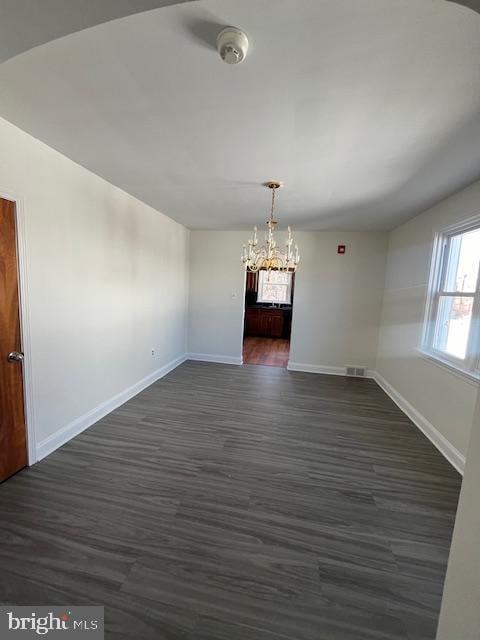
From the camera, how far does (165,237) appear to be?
174 inches

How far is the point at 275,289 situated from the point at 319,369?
4.28 m

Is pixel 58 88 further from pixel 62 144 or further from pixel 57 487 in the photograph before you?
pixel 57 487

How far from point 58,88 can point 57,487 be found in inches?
102

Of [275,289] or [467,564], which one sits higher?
[275,289]

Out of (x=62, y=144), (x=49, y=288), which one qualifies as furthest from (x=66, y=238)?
(x=62, y=144)

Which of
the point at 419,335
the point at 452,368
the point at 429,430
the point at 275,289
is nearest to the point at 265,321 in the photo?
the point at 275,289

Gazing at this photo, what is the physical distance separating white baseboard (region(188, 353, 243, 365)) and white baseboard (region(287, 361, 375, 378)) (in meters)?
1.05

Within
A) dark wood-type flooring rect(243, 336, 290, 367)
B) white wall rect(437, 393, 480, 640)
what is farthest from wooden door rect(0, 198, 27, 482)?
dark wood-type flooring rect(243, 336, 290, 367)

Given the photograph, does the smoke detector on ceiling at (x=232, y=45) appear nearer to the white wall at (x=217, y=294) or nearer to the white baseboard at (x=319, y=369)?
the white wall at (x=217, y=294)

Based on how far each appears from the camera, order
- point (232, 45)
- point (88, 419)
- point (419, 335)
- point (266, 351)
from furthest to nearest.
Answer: point (266, 351) < point (419, 335) < point (88, 419) < point (232, 45)

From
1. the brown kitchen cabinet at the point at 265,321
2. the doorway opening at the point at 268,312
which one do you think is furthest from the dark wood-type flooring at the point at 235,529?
the brown kitchen cabinet at the point at 265,321

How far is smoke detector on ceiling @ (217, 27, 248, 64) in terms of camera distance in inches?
43.8

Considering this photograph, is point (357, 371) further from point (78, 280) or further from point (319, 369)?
point (78, 280)

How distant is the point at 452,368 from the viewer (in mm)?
2734
